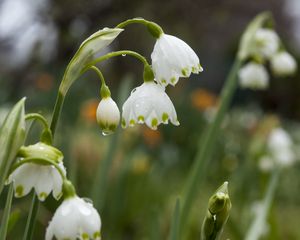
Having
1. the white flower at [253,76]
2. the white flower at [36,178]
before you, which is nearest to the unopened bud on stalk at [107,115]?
the white flower at [36,178]

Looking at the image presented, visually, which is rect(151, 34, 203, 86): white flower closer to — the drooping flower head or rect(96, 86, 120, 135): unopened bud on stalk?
rect(96, 86, 120, 135): unopened bud on stalk

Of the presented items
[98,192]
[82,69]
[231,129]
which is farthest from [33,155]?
[231,129]

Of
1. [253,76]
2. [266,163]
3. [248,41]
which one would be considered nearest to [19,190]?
[248,41]

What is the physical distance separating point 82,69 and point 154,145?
14.6 feet

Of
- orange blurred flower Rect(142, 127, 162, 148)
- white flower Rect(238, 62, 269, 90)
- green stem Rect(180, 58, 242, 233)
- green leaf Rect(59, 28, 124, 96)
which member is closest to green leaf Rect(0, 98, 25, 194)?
green leaf Rect(59, 28, 124, 96)

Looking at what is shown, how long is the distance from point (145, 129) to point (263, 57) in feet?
9.90

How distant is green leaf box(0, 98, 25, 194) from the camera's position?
903 millimetres

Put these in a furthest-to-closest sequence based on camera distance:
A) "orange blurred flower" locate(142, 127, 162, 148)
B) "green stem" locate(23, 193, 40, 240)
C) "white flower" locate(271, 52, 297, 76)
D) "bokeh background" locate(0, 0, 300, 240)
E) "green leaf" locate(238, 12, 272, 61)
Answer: "orange blurred flower" locate(142, 127, 162, 148)
"bokeh background" locate(0, 0, 300, 240)
"white flower" locate(271, 52, 297, 76)
"green leaf" locate(238, 12, 272, 61)
"green stem" locate(23, 193, 40, 240)

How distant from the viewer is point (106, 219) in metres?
2.88

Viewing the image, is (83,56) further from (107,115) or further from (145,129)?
(145,129)

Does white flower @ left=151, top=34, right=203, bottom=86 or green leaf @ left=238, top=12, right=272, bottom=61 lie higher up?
green leaf @ left=238, top=12, right=272, bottom=61

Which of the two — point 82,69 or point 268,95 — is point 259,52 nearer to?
point 82,69

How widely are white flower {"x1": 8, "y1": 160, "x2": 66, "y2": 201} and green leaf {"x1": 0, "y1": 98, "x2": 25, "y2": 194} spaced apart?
0.04 meters

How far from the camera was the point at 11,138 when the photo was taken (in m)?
0.91
